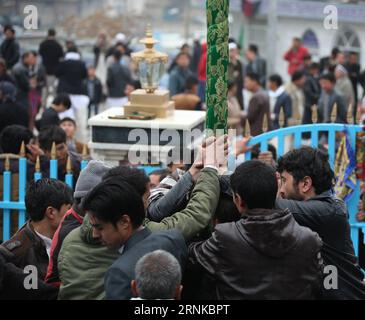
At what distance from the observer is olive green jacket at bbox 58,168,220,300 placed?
416cm

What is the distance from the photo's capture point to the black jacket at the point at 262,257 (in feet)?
13.3

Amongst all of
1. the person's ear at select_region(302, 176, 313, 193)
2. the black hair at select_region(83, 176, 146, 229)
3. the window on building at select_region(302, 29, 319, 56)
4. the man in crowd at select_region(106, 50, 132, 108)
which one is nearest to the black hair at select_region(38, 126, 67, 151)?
the person's ear at select_region(302, 176, 313, 193)

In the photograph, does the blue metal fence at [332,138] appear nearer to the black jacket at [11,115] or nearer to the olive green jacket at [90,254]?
the olive green jacket at [90,254]

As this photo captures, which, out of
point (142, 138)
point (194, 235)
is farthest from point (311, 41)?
point (194, 235)

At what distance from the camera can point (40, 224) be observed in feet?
16.9

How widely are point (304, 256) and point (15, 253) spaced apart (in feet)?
5.83

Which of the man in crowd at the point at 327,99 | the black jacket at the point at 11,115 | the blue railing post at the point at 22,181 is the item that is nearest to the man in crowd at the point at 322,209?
the blue railing post at the point at 22,181

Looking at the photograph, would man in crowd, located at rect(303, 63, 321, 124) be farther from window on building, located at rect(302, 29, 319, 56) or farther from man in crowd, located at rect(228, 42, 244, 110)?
window on building, located at rect(302, 29, 319, 56)

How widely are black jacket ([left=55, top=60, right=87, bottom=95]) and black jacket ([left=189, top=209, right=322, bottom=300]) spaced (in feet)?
30.2

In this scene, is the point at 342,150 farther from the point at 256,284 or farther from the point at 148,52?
the point at 256,284

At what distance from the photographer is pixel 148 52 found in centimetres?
827

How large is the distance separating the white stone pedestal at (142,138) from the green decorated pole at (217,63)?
7.76 ft
